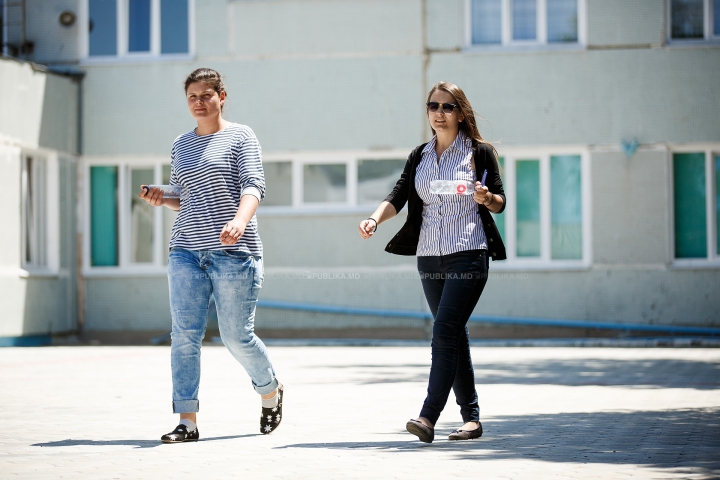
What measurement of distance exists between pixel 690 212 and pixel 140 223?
840 cm

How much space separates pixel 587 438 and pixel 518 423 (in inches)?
32.9

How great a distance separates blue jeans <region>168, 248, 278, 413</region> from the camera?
6367 millimetres

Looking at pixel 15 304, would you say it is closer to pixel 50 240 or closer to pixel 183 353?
pixel 50 240

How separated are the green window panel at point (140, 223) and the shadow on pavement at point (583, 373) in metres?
6.74

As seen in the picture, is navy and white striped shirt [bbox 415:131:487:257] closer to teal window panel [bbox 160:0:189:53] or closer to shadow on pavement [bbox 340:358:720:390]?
shadow on pavement [bbox 340:358:720:390]

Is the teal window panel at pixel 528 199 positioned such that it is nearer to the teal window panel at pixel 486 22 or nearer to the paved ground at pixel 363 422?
the teal window panel at pixel 486 22

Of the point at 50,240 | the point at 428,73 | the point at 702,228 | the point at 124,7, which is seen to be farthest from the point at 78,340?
the point at 702,228

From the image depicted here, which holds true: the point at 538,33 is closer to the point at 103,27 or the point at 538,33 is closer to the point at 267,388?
the point at 103,27

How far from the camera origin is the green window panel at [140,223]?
17953mm

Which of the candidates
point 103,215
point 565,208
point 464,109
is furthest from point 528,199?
point 464,109

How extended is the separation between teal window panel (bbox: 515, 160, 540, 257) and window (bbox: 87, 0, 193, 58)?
18.0ft

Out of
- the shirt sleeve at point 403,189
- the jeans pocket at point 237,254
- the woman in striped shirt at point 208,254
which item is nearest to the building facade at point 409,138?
the shirt sleeve at point 403,189

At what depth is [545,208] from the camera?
17.3 metres

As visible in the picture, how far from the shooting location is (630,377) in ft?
34.4
